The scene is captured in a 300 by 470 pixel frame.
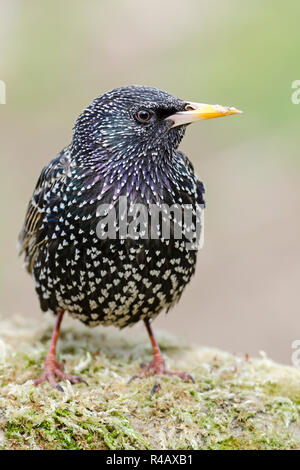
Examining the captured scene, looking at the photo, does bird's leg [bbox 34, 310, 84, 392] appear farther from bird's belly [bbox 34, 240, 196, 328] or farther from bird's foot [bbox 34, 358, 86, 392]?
bird's belly [bbox 34, 240, 196, 328]

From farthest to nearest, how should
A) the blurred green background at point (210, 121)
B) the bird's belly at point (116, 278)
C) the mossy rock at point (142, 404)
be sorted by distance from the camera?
1. the blurred green background at point (210, 121)
2. the bird's belly at point (116, 278)
3. the mossy rock at point (142, 404)

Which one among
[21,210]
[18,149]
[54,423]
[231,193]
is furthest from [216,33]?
[54,423]

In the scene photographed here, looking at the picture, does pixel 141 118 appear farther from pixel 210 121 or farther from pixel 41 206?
pixel 210 121

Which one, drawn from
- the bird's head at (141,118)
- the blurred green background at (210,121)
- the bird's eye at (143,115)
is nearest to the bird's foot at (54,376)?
the bird's head at (141,118)

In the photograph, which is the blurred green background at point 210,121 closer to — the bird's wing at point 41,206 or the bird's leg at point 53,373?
the bird's leg at point 53,373

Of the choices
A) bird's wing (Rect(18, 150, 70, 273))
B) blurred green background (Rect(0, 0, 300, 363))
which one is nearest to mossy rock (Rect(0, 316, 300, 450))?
bird's wing (Rect(18, 150, 70, 273))
